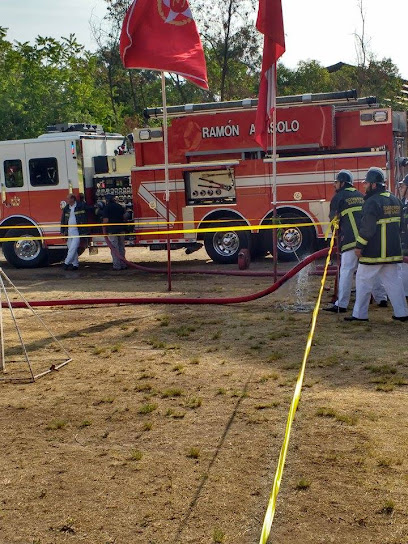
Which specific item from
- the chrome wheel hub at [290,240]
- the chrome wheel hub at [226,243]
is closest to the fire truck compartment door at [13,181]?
the chrome wheel hub at [226,243]

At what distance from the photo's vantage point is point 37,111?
87.1 ft

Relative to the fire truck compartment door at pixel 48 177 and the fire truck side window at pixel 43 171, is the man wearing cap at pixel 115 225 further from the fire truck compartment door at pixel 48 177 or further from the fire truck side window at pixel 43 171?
the fire truck side window at pixel 43 171

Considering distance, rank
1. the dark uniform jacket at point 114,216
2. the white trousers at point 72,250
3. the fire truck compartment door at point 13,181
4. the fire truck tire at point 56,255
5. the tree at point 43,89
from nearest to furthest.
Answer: the dark uniform jacket at point 114,216 → the white trousers at point 72,250 → the fire truck compartment door at point 13,181 → the fire truck tire at point 56,255 → the tree at point 43,89

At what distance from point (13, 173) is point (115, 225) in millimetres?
3045

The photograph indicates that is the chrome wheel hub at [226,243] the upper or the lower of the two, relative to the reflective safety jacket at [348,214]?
lower

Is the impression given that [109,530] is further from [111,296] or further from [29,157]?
[29,157]

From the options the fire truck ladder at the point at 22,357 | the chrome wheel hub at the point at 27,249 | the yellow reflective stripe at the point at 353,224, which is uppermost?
the yellow reflective stripe at the point at 353,224

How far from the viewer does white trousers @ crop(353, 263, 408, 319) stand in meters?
10.4

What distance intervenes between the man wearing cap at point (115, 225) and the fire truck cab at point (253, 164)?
41 centimetres

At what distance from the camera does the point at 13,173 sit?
18359 mm

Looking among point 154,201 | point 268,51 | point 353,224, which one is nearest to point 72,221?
point 154,201

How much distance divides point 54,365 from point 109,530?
13.7ft

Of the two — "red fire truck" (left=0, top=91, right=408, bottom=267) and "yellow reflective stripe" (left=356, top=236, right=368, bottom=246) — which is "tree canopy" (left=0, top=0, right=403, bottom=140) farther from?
"yellow reflective stripe" (left=356, top=236, right=368, bottom=246)

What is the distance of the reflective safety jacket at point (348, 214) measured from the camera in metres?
11.2
